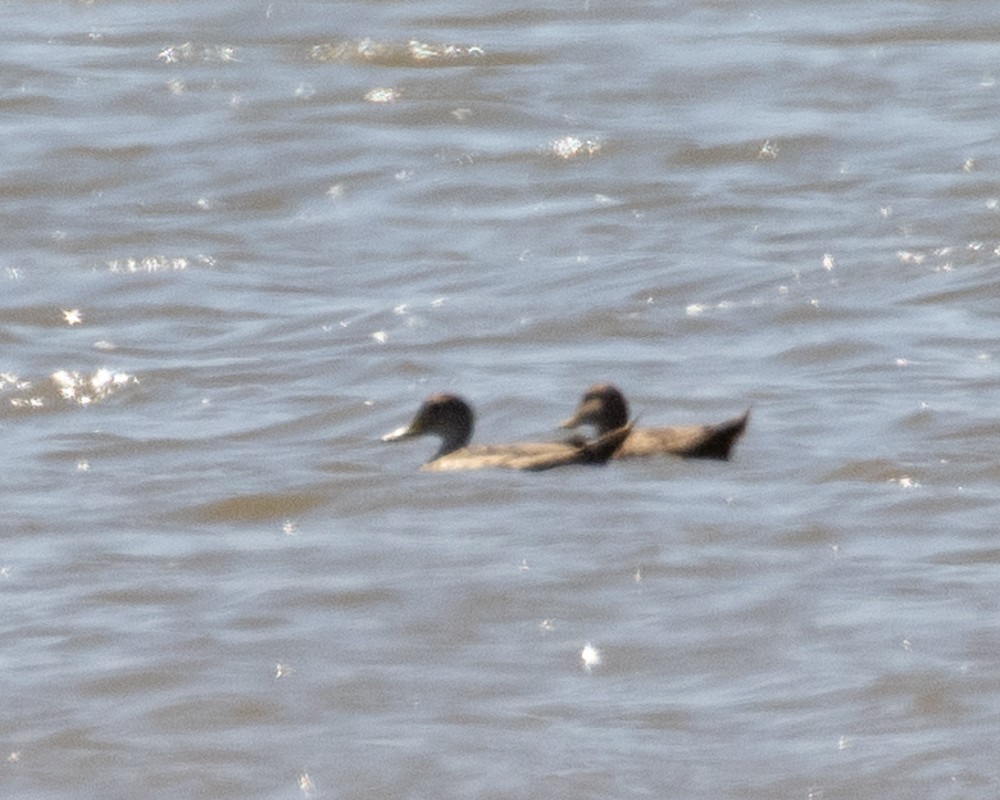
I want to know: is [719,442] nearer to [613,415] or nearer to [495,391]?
[613,415]

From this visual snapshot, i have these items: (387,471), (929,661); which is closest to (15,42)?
(387,471)

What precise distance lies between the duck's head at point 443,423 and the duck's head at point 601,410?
356mm

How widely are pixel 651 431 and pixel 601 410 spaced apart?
0.66ft

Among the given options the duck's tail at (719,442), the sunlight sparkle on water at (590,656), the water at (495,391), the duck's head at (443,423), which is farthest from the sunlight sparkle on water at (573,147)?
the sunlight sparkle on water at (590,656)

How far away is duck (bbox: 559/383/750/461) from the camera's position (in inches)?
343

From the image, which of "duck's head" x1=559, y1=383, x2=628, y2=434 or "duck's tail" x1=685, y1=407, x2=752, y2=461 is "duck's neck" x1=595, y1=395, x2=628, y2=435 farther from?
"duck's tail" x1=685, y1=407, x2=752, y2=461

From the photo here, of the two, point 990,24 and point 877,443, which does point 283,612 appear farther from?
point 990,24

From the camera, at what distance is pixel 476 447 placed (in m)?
9.11

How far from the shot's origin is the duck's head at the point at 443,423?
9.04m

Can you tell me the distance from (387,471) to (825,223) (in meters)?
3.77

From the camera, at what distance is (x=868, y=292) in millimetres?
10906

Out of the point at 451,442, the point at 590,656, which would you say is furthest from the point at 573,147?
the point at 590,656

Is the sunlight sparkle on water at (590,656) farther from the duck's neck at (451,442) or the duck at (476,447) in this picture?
the duck's neck at (451,442)

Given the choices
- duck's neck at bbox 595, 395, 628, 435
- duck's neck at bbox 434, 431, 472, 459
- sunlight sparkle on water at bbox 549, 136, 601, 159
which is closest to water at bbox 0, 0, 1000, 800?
sunlight sparkle on water at bbox 549, 136, 601, 159
